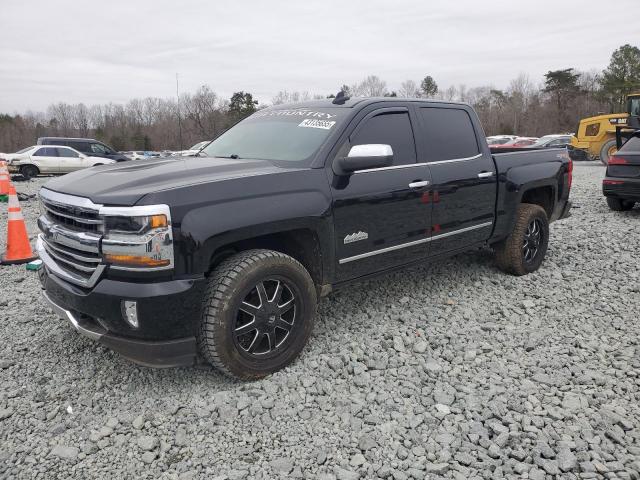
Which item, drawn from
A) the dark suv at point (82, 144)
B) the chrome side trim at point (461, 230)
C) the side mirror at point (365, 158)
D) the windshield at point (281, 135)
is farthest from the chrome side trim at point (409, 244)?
the dark suv at point (82, 144)

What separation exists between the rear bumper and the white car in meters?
18.4

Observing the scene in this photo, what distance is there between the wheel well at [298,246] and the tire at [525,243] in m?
2.63

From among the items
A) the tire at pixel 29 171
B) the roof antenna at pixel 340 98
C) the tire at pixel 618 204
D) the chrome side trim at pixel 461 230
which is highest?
the roof antenna at pixel 340 98

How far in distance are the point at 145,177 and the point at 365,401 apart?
6.43 ft

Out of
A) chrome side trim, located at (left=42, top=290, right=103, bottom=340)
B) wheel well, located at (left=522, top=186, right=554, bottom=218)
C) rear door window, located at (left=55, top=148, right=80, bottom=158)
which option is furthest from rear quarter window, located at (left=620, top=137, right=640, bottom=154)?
rear door window, located at (left=55, top=148, right=80, bottom=158)

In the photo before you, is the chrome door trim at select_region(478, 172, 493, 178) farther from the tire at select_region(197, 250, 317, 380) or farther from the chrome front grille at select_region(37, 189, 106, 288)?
the chrome front grille at select_region(37, 189, 106, 288)

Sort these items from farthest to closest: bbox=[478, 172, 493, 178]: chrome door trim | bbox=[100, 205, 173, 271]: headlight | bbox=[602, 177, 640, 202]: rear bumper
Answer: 1. bbox=[602, 177, 640, 202]: rear bumper
2. bbox=[478, 172, 493, 178]: chrome door trim
3. bbox=[100, 205, 173, 271]: headlight

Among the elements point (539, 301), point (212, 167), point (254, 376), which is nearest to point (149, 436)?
point (254, 376)

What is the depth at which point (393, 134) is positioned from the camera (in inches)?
156

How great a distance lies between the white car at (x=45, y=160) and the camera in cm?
1998

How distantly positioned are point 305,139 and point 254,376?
5.84 ft

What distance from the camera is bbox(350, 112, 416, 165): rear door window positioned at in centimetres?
377

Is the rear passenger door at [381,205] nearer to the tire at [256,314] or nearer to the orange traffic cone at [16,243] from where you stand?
the tire at [256,314]

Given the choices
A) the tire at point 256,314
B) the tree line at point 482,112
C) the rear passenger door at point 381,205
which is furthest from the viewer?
the tree line at point 482,112
